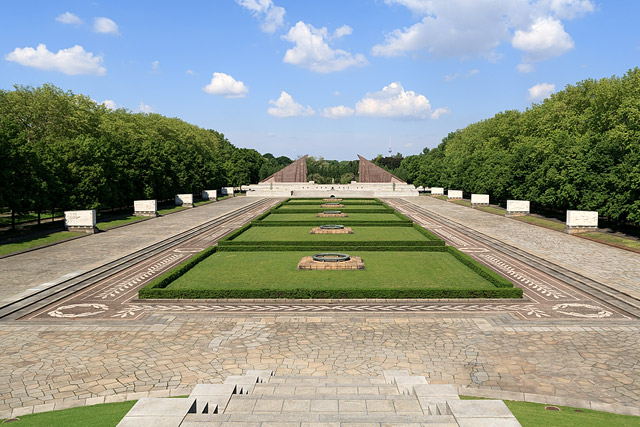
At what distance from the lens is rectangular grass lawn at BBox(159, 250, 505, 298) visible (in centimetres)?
1509

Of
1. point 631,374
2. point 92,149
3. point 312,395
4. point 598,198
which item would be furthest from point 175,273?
point 598,198

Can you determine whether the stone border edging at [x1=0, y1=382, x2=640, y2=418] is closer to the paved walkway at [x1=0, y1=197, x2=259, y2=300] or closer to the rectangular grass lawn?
the rectangular grass lawn

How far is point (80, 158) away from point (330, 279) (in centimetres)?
2903

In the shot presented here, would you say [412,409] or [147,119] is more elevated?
[147,119]

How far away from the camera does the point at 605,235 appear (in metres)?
29.2

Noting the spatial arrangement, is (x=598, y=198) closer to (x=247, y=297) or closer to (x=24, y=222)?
(x=247, y=297)

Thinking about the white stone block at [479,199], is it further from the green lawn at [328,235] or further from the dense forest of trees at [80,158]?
the dense forest of trees at [80,158]

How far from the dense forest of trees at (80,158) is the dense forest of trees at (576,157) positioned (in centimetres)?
3950

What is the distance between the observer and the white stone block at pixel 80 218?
31.1 meters

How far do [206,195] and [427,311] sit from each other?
55842mm

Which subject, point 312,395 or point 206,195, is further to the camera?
point 206,195

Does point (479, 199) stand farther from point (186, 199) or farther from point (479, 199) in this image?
point (186, 199)

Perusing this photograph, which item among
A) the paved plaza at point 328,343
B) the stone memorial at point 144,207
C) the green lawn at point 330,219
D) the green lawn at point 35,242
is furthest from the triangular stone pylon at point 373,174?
the paved plaza at point 328,343

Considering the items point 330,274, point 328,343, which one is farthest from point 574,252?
point 328,343
